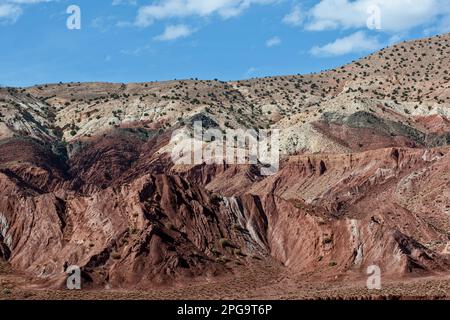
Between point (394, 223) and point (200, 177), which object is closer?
point (394, 223)

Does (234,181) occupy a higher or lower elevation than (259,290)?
higher

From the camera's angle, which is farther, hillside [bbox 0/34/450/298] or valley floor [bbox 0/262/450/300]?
hillside [bbox 0/34/450/298]

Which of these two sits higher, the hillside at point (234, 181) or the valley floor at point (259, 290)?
the hillside at point (234, 181)

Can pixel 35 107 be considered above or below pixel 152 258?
above

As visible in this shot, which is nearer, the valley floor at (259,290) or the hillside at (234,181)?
the valley floor at (259,290)

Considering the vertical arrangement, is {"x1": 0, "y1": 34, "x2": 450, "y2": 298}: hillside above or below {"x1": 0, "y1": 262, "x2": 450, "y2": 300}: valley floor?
above

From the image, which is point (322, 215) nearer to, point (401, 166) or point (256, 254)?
point (256, 254)

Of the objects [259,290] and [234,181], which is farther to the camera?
[234,181]

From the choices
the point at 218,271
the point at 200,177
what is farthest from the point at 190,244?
the point at 200,177

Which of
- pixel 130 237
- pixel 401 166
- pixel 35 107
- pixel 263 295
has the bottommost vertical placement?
pixel 263 295

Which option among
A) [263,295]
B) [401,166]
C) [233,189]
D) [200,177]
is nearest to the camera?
[263,295]

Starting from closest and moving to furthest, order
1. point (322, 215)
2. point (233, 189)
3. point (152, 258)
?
point (152, 258)
point (322, 215)
point (233, 189)
